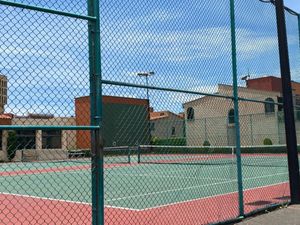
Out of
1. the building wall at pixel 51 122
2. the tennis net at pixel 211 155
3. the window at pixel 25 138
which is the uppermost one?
the building wall at pixel 51 122

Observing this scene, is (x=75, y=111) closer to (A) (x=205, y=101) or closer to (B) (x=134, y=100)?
(B) (x=134, y=100)

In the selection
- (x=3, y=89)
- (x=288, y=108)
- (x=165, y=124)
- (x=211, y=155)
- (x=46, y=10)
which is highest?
(x=46, y=10)

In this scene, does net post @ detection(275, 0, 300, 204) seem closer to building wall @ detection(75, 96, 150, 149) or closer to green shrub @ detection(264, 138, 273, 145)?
building wall @ detection(75, 96, 150, 149)

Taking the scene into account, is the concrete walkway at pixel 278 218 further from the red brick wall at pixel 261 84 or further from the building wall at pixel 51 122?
the building wall at pixel 51 122

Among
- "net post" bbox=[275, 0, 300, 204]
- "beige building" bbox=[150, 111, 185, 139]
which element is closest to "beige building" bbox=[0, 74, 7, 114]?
"beige building" bbox=[150, 111, 185, 139]

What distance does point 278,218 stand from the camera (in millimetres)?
7418

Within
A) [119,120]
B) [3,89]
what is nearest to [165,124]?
[119,120]

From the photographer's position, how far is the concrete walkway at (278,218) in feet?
23.3

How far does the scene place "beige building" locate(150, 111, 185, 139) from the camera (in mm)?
6755

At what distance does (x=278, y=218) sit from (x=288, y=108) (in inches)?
91.4

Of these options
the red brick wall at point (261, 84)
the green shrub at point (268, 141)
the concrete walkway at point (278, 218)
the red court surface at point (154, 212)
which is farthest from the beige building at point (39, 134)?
the green shrub at point (268, 141)

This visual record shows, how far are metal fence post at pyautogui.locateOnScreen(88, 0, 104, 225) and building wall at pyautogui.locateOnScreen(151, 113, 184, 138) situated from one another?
70.6 inches

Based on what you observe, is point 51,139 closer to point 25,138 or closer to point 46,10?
point 25,138

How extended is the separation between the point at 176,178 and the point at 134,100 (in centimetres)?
1001
